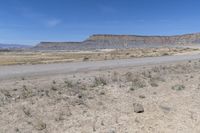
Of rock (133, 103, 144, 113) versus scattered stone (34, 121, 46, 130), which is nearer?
scattered stone (34, 121, 46, 130)

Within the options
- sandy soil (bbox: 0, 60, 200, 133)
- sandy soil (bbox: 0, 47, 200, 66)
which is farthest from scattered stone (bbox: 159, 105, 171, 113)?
sandy soil (bbox: 0, 47, 200, 66)

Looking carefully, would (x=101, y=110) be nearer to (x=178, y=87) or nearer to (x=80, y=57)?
(x=178, y=87)

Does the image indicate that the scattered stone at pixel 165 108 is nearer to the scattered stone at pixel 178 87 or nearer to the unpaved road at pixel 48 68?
the scattered stone at pixel 178 87

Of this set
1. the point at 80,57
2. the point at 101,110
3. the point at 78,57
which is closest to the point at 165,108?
the point at 101,110

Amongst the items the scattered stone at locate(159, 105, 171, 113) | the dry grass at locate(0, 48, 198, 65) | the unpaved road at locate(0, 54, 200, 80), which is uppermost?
the unpaved road at locate(0, 54, 200, 80)

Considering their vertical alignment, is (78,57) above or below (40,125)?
below

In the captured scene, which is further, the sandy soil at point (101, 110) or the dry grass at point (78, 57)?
the dry grass at point (78, 57)

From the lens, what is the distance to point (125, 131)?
654 cm

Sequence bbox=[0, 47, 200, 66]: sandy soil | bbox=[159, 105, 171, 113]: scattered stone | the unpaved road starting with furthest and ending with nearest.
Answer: bbox=[0, 47, 200, 66]: sandy soil < the unpaved road < bbox=[159, 105, 171, 113]: scattered stone

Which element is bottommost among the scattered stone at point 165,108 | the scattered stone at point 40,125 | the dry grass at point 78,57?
the dry grass at point 78,57

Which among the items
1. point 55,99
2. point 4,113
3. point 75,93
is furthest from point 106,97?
point 4,113

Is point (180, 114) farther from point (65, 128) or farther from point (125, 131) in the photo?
point (65, 128)

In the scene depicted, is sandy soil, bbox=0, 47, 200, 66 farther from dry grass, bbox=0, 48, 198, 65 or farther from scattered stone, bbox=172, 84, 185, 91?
scattered stone, bbox=172, 84, 185, 91

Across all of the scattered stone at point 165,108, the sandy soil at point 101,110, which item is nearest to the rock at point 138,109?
the sandy soil at point 101,110
